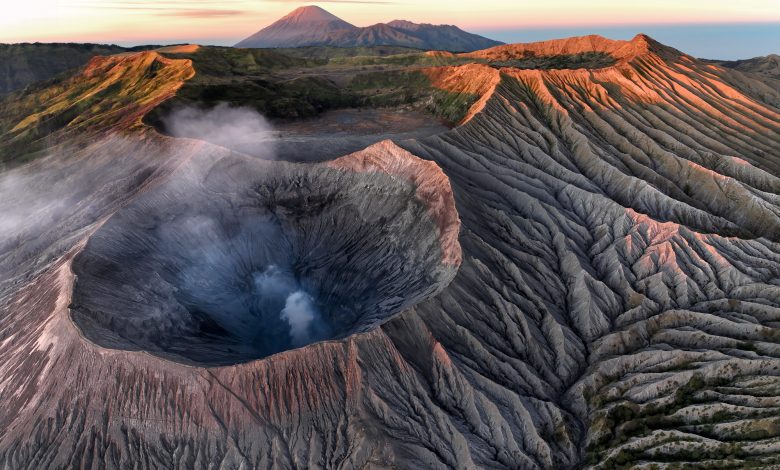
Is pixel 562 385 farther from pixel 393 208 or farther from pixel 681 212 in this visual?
pixel 681 212

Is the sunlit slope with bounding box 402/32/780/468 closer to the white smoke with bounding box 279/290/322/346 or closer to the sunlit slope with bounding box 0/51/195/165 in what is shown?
the white smoke with bounding box 279/290/322/346

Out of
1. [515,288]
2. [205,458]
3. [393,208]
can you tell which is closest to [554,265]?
[515,288]

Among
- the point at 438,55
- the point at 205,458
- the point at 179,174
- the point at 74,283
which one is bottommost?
the point at 205,458

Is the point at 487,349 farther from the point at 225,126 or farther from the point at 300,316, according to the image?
the point at 225,126

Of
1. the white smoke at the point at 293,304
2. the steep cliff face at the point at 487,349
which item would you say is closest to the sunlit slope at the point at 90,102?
the steep cliff face at the point at 487,349

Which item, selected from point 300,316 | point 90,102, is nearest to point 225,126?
point 90,102

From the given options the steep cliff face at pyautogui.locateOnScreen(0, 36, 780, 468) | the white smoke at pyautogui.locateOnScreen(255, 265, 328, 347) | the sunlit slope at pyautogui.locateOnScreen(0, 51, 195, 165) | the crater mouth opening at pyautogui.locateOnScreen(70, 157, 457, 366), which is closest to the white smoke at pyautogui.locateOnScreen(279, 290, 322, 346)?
the white smoke at pyautogui.locateOnScreen(255, 265, 328, 347)
